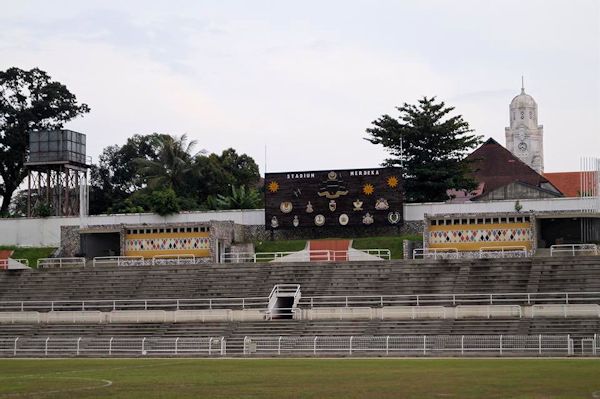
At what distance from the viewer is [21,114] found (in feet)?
357

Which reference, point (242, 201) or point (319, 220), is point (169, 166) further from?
point (319, 220)

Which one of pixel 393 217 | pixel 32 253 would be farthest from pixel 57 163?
pixel 393 217

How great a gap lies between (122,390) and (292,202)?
50104 millimetres

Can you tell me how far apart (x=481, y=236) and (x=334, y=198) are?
449 inches

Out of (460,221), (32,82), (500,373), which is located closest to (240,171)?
(32,82)

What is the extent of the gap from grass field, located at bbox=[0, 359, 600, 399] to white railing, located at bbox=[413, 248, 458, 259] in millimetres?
25072

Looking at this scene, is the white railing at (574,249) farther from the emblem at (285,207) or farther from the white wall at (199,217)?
the emblem at (285,207)

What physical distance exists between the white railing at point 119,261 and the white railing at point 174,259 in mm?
1015

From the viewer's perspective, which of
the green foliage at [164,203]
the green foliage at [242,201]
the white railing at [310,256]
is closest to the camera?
the white railing at [310,256]

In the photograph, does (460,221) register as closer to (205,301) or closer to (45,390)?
(205,301)

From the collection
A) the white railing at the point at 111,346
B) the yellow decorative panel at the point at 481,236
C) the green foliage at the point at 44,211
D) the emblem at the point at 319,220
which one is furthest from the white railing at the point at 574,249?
the green foliage at the point at 44,211

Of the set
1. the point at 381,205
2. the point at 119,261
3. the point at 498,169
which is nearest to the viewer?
the point at 119,261

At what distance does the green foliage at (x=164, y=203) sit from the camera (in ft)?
271

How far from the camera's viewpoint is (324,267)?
6831cm
